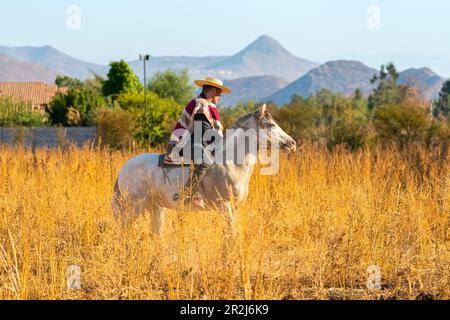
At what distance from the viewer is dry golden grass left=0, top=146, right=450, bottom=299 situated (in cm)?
508

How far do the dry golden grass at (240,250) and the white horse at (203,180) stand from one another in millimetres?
203

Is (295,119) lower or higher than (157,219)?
higher

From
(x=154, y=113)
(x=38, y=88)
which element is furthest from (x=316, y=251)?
(x=38, y=88)

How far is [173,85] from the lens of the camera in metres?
52.9

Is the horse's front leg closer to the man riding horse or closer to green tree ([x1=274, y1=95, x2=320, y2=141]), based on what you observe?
the man riding horse

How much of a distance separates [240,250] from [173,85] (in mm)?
48892

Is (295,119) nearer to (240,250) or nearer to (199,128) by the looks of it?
(199,128)

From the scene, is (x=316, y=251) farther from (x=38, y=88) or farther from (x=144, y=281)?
(x=38, y=88)

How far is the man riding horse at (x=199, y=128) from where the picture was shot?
22.0 ft

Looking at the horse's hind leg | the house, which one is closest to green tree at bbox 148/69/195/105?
the house

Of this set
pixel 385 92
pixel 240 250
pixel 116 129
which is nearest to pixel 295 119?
pixel 116 129
